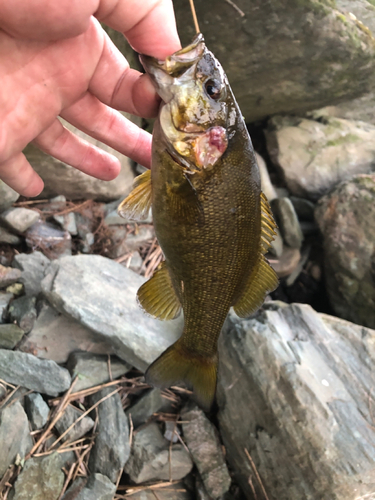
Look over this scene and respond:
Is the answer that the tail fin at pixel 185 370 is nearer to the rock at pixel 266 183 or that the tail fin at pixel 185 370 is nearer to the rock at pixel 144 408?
the rock at pixel 144 408

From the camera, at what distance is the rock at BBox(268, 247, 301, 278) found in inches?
135

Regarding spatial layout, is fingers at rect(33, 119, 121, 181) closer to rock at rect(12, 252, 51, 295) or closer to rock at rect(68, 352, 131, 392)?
rock at rect(12, 252, 51, 295)

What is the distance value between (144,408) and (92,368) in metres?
0.43

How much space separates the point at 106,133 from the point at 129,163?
1463 millimetres

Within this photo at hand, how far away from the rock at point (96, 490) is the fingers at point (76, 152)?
1.68 meters

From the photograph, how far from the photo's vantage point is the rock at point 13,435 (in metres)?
1.81

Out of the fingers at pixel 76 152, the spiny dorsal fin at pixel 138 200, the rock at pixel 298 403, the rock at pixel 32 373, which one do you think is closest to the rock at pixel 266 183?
the rock at pixel 298 403

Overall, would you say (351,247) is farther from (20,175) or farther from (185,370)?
(20,175)

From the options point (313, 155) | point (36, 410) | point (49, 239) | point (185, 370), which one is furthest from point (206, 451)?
point (313, 155)

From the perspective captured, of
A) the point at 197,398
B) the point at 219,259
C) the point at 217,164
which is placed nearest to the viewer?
the point at 217,164

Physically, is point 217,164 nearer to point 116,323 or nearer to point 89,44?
point 89,44

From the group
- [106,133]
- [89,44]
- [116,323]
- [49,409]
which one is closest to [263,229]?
[106,133]

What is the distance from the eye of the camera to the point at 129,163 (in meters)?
3.15

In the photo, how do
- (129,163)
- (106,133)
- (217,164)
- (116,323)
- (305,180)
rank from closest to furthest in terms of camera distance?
(217,164) < (106,133) < (116,323) < (129,163) < (305,180)
